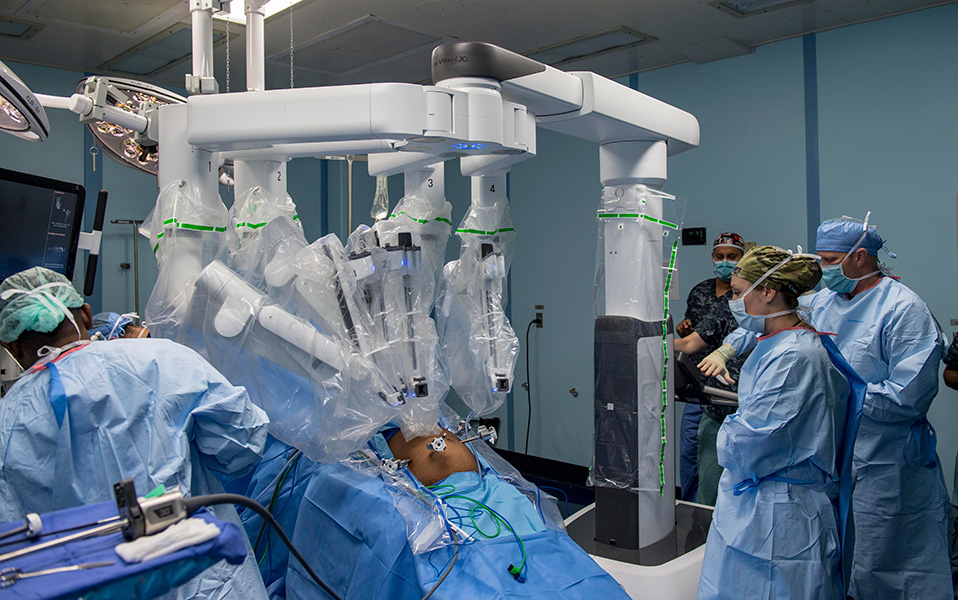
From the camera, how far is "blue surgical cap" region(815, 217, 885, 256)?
2643 mm

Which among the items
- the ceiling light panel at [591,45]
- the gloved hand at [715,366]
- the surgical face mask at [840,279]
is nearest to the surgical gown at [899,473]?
the surgical face mask at [840,279]

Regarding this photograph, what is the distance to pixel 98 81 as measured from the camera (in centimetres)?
214

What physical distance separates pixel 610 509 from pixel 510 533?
0.83m

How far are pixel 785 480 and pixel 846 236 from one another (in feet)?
3.65

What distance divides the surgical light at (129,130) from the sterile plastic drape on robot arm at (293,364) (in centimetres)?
76

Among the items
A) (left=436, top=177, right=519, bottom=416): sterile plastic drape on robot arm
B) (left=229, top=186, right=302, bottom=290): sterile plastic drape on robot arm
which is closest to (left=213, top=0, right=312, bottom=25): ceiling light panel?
(left=229, top=186, right=302, bottom=290): sterile plastic drape on robot arm

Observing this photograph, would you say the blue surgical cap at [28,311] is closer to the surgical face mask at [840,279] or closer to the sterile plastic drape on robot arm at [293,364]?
the sterile plastic drape on robot arm at [293,364]

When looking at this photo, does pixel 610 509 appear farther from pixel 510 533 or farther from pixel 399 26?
pixel 399 26

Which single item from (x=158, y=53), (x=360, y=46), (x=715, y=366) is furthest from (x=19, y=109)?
(x=158, y=53)

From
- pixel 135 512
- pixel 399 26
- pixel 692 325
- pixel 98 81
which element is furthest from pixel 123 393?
pixel 692 325

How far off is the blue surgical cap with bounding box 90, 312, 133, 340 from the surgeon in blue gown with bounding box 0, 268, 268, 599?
468mm

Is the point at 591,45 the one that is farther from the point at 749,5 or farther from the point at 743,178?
the point at 743,178

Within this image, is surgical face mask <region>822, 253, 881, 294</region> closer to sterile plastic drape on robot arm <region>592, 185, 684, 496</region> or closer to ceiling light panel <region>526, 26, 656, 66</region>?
sterile plastic drape on robot arm <region>592, 185, 684, 496</region>

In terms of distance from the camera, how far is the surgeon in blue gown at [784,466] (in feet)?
6.45
